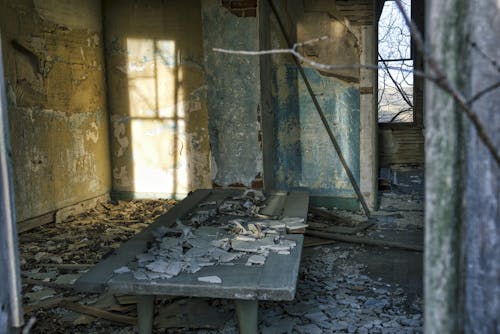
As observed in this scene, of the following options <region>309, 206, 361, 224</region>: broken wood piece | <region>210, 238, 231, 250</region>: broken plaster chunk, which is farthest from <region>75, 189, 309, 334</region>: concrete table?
<region>309, 206, 361, 224</region>: broken wood piece

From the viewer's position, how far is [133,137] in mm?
7180

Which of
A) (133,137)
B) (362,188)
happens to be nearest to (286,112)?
(362,188)

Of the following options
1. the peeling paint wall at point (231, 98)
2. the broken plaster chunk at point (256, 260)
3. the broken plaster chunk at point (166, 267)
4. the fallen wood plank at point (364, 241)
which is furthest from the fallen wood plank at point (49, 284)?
the fallen wood plank at point (364, 241)

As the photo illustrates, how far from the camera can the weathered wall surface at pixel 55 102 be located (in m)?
Result: 5.42

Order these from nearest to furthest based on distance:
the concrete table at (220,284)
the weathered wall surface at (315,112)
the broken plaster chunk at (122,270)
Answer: the concrete table at (220,284)
the broken plaster chunk at (122,270)
the weathered wall surface at (315,112)

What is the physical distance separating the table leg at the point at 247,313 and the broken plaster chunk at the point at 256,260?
0.24 m

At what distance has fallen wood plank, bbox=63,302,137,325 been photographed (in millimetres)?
3348

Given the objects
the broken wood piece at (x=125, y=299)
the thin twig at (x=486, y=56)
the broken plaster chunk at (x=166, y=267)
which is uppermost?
the thin twig at (x=486, y=56)

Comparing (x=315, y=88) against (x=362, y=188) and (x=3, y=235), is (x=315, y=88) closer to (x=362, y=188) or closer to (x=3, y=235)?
(x=362, y=188)

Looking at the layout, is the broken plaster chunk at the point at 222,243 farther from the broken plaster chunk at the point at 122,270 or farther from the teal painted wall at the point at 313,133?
the teal painted wall at the point at 313,133

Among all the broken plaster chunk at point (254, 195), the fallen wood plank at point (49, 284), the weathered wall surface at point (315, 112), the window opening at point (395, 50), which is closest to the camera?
the fallen wood plank at point (49, 284)

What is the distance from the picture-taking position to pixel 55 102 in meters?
6.05

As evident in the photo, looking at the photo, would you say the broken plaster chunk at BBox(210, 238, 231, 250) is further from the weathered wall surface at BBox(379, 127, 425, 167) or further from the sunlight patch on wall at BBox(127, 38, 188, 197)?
the weathered wall surface at BBox(379, 127, 425, 167)

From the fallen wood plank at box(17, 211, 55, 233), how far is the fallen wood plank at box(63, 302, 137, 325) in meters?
2.14
